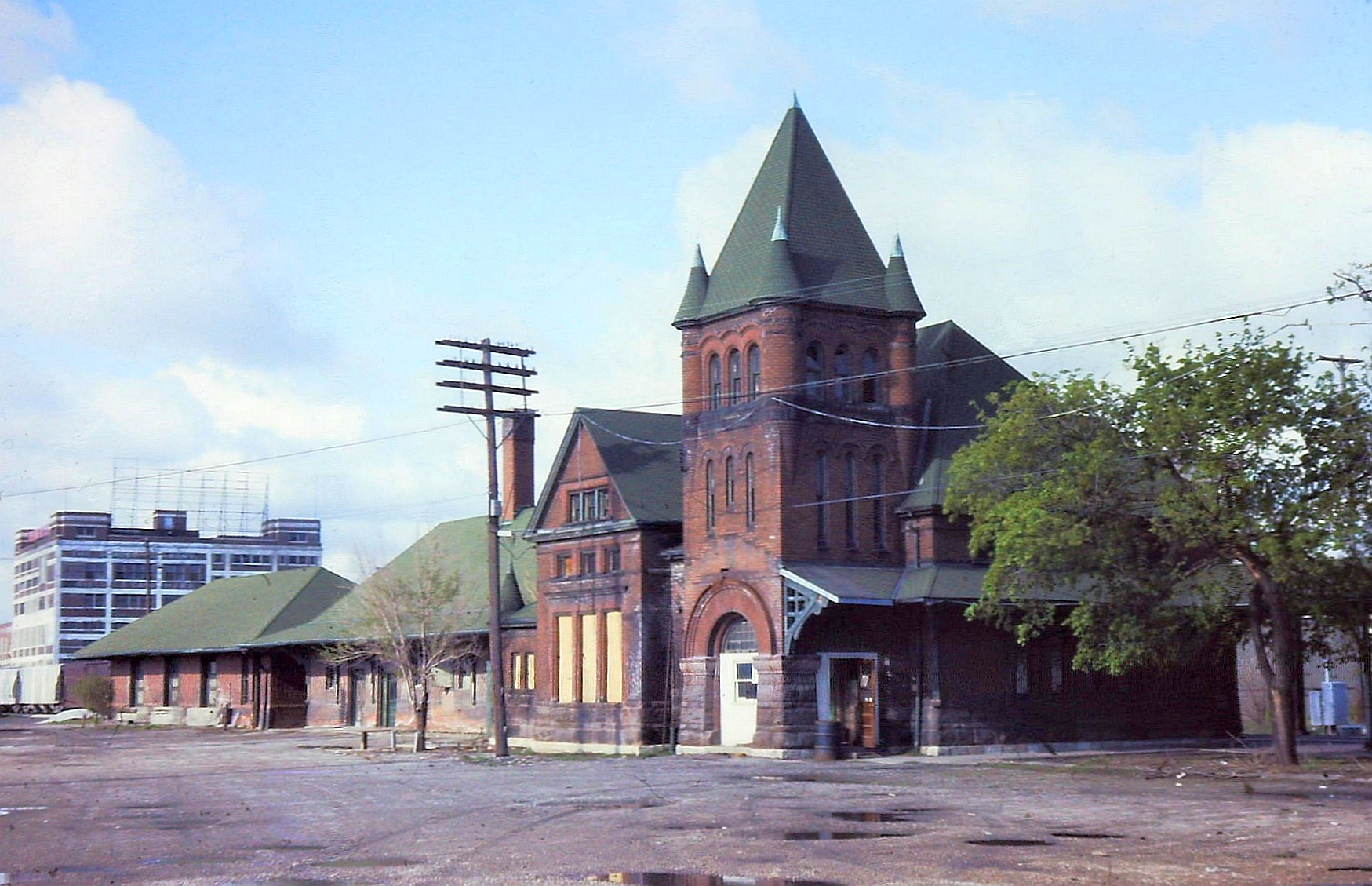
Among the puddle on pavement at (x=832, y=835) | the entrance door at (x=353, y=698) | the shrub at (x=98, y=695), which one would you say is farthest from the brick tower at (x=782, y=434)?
the shrub at (x=98, y=695)

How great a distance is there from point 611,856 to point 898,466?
2744 cm

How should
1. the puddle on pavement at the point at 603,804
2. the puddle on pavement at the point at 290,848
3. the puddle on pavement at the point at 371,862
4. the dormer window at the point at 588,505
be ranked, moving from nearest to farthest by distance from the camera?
the puddle on pavement at the point at 371,862, the puddle on pavement at the point at 290,848, the puddle on pavement at the point at 603,804, the dormer window at the point at 588,505

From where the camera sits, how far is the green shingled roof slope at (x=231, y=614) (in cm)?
7275

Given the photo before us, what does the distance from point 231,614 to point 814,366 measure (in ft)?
140

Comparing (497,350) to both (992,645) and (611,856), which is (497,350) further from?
(611,856)

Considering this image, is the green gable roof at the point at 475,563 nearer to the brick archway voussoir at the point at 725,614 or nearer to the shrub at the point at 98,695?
the brick archway voussoir at the point at 725,614

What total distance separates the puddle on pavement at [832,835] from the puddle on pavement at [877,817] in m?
1.51

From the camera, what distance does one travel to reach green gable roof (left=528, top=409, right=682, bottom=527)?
163 feet

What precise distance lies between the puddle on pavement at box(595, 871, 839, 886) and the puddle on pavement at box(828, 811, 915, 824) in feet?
20.3

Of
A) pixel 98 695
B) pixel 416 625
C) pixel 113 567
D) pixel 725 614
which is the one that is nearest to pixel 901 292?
pixel 725 614

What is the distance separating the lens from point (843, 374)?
45.1m

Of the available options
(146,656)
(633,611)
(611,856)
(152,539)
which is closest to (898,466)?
(633,611)

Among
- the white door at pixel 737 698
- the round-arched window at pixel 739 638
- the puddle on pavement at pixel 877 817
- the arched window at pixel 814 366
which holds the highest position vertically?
the arched window at pixel 814 366

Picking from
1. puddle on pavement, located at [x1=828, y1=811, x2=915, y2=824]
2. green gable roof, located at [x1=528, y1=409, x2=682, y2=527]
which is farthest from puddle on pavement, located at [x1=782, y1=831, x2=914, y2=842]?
green gable roof, located at [x1=528, y1=409, x2=682, y2=527]
